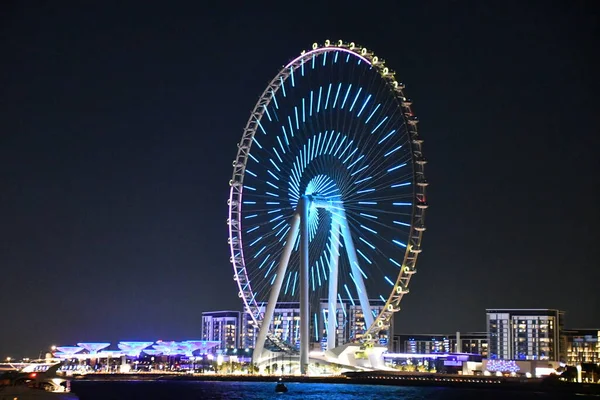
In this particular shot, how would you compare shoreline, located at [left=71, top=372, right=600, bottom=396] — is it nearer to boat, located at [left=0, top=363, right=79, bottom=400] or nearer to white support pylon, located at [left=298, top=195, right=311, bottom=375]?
white support pylon, located at [left=298, top=195, right=311, bottom=375]

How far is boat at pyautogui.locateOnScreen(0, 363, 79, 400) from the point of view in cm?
4641

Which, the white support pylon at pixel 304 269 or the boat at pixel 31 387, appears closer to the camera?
the boat at pixel 31 387

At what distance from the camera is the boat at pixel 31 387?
46.4 meters

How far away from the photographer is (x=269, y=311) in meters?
88.9

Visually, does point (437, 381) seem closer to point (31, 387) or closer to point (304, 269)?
point (304, 269)

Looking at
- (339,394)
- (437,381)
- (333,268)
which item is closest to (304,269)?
(333,268)

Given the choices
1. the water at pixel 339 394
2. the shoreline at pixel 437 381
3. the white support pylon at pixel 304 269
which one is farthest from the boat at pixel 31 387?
the shoreline at pixel 437 381

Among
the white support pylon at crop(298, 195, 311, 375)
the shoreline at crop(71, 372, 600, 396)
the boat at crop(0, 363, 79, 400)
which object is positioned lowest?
the shoreline at crop(71, 372, 600, 396)

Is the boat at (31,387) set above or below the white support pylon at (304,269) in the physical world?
below

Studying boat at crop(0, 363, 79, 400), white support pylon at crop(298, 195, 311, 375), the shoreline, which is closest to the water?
the shoreline

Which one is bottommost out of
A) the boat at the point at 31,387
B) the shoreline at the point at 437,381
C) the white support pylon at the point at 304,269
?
the shoreline at the point at 437,381

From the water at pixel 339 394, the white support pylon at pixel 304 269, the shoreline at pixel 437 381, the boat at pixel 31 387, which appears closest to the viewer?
the boat at pixel 31 387

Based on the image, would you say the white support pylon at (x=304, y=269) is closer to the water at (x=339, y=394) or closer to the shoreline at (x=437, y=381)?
the water at (x=339, y=394)

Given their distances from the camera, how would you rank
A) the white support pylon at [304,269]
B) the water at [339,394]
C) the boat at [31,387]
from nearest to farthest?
the boat at [31,387] → the water at [339,394] → the white support pylon at [304,269]
